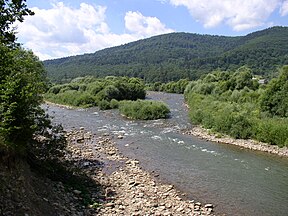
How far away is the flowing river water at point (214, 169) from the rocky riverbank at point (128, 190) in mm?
1063

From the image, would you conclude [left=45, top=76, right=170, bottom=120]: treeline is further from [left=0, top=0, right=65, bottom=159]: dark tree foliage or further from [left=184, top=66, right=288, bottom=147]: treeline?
[left=0, top=0, right=65, bottom=159]: dark tree foliage

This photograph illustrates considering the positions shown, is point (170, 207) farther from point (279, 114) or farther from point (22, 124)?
point (279, 114)

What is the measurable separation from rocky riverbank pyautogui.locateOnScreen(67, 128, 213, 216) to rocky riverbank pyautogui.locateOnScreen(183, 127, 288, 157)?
1215cm

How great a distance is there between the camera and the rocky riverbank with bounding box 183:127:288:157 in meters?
28.8

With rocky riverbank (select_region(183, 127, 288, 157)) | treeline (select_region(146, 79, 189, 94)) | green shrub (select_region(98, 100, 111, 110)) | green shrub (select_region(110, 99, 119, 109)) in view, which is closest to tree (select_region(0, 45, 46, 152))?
rocky riverbank (select_region(183, 127, 288, 157))

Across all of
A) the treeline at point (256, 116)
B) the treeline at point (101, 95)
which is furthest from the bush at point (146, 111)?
the treeline at point (101, 95)

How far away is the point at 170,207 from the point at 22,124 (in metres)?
8.61

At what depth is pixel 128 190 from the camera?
17.9m

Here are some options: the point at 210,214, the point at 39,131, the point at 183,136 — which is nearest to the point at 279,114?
the point at 183,136

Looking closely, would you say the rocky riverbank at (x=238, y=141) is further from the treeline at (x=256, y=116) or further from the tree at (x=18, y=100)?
the tree at (x=18, y=100)

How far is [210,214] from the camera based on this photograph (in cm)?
1559

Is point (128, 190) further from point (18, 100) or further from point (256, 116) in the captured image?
point (256, 116)

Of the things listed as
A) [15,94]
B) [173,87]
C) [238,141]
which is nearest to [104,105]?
[238,141]

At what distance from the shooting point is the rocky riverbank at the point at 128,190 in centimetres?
1542
